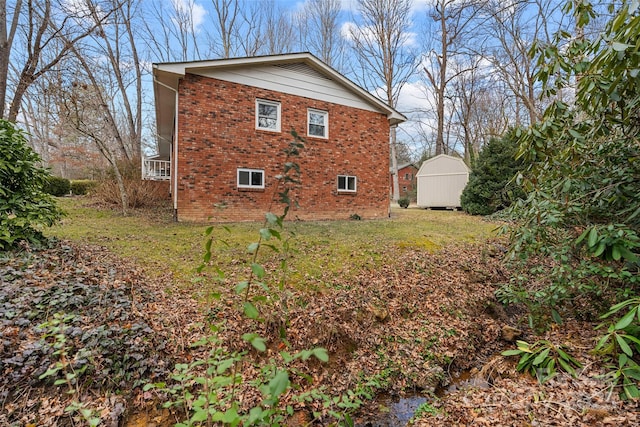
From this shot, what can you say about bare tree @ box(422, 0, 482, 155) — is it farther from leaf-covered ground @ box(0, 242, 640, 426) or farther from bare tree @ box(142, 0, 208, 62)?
leaf-covered ground @ box(0, 242, 640, 426)

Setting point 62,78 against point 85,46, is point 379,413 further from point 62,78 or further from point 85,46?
point 85,46

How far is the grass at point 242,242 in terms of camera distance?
4.95 meters

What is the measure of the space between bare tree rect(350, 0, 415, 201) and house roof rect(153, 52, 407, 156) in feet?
31.8

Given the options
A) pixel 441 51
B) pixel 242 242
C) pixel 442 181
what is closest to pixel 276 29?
pixel 441 51

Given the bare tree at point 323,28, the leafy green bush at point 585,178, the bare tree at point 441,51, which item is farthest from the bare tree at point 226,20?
the leafy green bush at point 585,178

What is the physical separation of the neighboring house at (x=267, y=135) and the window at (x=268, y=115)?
34mm

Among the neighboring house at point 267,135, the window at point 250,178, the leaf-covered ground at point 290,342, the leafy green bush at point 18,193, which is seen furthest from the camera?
the window at point 250,178

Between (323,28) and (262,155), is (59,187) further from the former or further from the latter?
(323,28)

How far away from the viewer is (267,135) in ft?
32.7

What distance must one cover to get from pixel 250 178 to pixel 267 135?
1.59 m

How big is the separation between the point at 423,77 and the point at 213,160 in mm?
17620

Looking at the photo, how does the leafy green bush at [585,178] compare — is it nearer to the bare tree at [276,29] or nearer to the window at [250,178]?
the window at [250,178]

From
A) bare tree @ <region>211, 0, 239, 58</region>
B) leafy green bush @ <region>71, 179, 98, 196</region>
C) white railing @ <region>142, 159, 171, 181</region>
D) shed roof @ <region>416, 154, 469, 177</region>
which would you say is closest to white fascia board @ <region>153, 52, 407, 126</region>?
shed roof @ <region>416, 154, 469, 177</region>

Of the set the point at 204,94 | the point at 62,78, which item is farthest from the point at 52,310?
the point at 62,78
